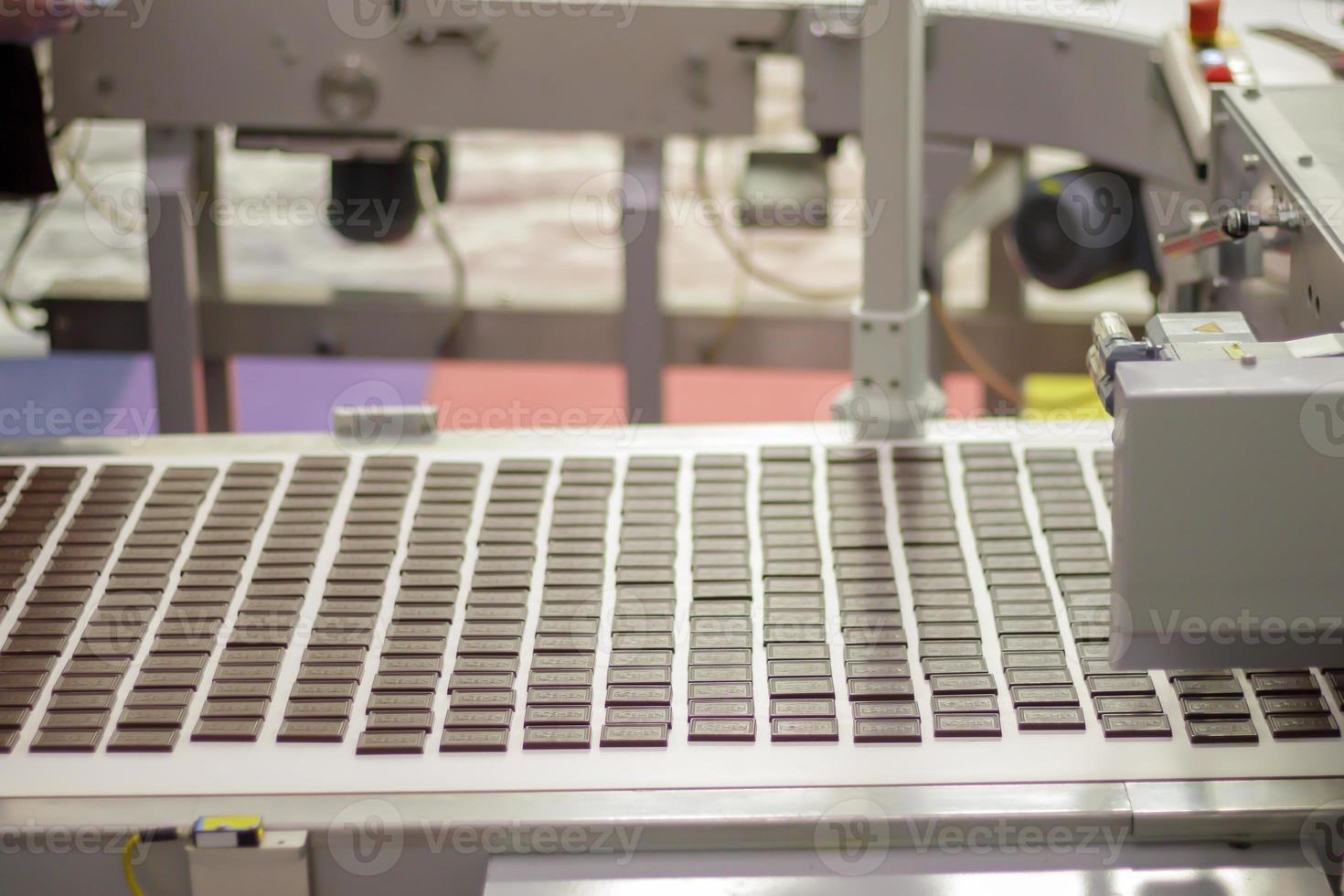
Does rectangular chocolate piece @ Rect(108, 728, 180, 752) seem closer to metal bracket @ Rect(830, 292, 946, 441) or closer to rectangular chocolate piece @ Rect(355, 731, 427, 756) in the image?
rectangular chocolate piece @ Rect(355, 731, 427, 756)

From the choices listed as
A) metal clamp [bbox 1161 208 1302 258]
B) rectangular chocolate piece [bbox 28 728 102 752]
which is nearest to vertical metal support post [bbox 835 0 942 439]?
metal clamp [bbox 1161 208 1302 258]

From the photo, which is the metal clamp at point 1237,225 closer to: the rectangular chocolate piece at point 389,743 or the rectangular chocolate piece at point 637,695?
the rectangular chocolate piece at point 637,695

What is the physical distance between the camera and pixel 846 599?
1.24 metres

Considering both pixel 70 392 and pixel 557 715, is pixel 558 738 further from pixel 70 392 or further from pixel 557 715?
pixel 70 392

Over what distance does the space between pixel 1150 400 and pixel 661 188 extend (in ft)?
4.57

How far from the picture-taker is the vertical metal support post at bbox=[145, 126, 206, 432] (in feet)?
7.00

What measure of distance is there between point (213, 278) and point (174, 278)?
36 centimetres

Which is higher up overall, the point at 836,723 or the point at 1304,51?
the point at 1304,51

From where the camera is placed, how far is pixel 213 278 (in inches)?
101

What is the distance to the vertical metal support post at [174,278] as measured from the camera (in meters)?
2.13

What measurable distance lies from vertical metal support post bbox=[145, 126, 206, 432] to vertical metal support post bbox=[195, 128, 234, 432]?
0.37 feet

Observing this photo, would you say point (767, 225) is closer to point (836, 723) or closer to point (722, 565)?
point (722, 565)

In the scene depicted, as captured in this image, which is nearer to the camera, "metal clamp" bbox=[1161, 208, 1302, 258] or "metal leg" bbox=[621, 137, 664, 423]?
"metal clamp" bbox=[1161, 208, 1302, 258]

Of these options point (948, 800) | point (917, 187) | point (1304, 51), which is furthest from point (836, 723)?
point (1304, 51)
